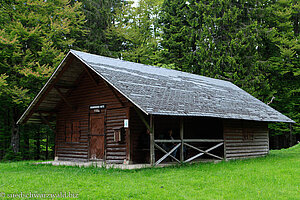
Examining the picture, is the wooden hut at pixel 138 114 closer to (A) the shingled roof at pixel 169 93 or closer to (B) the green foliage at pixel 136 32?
(A) the shingled roof at pixel 169 93

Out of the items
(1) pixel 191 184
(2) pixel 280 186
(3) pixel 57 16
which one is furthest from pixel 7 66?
(2) pixel 280 186

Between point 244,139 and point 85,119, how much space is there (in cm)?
912

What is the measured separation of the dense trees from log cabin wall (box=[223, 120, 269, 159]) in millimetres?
8650

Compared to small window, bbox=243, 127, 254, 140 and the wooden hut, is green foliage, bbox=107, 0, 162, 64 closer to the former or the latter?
the wooden hut

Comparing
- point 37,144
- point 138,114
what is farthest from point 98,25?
point 138,114

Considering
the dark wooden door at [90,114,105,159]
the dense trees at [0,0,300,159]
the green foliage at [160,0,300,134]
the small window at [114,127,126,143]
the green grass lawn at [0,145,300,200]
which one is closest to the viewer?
the green grass lawn at [0,145,300,200]

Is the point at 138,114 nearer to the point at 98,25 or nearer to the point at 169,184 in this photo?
the point at 169,184

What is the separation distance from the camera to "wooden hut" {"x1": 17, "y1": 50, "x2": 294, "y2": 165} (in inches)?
560

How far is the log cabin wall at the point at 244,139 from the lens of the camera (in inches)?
695

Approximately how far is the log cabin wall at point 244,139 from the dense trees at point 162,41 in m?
8.65

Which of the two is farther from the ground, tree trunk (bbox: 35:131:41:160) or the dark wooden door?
the dark wooden door

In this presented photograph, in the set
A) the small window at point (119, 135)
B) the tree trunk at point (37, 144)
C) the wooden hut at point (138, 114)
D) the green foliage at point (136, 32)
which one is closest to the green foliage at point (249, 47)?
the green foliage at point (136, 32)

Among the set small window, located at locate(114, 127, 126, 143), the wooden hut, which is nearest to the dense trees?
the wooden hut

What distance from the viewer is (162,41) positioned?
36.2 m
